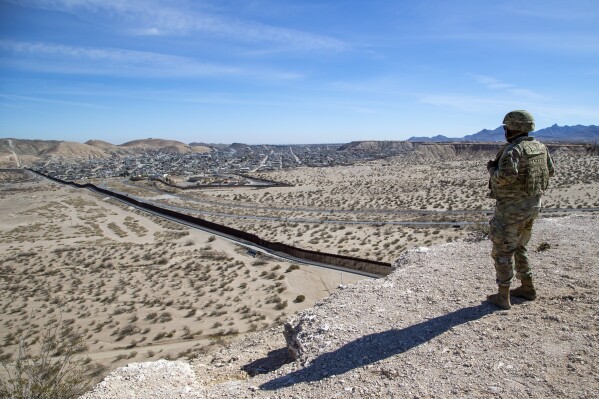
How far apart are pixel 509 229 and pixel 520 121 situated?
5.42ft

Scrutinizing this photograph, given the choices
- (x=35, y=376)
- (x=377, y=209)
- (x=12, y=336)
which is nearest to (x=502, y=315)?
(x=35, y=376)

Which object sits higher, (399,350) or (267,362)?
(399,350)

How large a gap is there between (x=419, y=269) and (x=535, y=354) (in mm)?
3979

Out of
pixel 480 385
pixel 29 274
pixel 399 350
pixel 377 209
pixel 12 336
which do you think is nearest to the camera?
pixel 480 385

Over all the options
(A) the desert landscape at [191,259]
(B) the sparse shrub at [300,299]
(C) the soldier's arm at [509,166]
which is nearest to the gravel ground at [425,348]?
(A) the desert landscape at [191,259]

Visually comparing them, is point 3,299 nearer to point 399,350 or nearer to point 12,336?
point 12,336

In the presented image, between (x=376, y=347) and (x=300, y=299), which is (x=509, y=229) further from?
(x=300, y=299)

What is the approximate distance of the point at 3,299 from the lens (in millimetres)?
20281

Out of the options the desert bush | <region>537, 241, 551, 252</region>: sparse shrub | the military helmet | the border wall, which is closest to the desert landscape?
the desert bush

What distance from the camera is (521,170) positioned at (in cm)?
578

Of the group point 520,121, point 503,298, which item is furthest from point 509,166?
point 503,298

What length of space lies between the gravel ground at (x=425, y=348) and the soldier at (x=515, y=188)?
0.89 meters

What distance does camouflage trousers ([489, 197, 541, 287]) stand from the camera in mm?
5930

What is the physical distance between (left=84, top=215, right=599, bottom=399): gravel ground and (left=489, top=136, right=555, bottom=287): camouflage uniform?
3.14 feet
